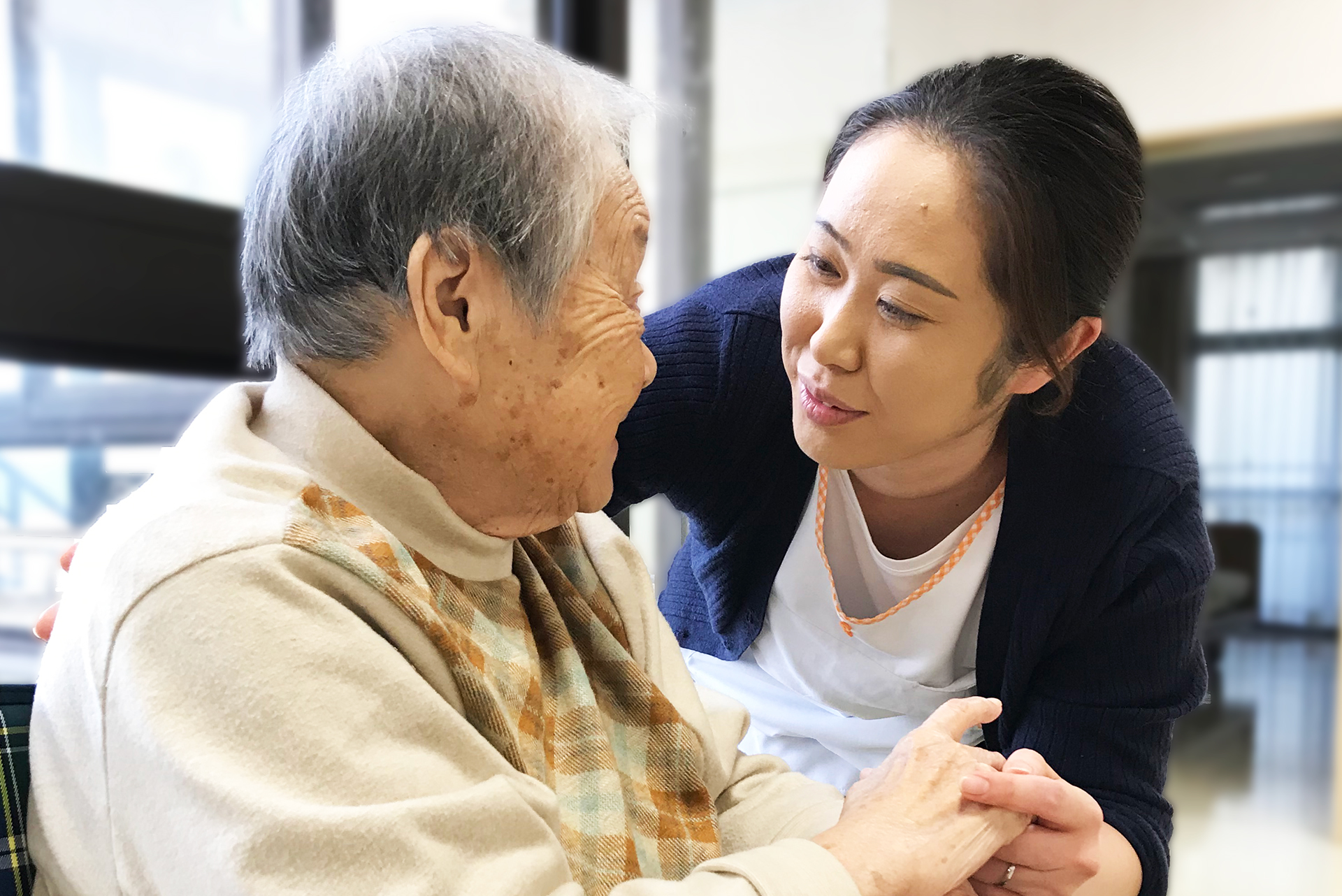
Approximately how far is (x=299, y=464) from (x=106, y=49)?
1.71 meters

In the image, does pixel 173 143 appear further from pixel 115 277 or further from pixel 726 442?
pixel 726 442

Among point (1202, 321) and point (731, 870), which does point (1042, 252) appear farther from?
point (1202, 321)

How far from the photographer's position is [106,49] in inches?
87.4

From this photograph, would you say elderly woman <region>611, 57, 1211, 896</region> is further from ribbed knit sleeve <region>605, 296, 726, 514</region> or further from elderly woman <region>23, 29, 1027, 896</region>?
elderly woman <region>23, 29, 1027, 896</region>

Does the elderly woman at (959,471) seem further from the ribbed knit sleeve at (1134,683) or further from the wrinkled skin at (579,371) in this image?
the wrinkled skin at (579,371)

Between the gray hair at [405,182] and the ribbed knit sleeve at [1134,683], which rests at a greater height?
the gray hair at [405,182]

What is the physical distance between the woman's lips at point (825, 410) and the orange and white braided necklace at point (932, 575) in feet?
0.61

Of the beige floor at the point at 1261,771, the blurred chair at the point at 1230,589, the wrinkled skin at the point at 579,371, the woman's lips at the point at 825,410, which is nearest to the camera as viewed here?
the wrinkled skin at the point at 579,371

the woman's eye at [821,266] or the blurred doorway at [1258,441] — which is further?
the blurred doorway at [1258,441]

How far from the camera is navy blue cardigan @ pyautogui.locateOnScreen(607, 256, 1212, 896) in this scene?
1340 millimetres

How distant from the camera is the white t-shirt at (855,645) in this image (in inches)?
55.7

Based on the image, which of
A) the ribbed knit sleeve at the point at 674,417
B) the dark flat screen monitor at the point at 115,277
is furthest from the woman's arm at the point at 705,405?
the dark flat screen monitor at the point at 115,277

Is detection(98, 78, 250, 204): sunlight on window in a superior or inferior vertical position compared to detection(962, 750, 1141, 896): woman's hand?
superior

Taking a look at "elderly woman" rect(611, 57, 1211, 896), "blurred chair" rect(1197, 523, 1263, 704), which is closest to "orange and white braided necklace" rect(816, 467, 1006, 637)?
"elderly woman" rect(611, 57, 1211, 896)
